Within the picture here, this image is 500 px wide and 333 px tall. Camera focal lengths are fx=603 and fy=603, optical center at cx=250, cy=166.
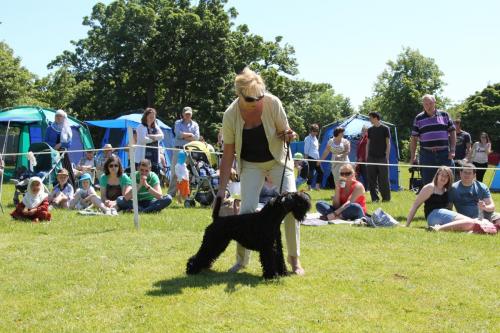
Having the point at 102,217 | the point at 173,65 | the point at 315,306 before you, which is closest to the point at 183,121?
the point at 102,217

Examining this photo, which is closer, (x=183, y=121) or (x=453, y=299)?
(x=453, y=299)

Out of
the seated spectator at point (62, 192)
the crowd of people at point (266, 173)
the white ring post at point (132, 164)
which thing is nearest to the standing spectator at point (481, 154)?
the crowd of people at point (266, 173)

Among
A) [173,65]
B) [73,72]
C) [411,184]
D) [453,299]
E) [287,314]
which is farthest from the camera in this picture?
[73,72]

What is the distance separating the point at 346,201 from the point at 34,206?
4050 mm

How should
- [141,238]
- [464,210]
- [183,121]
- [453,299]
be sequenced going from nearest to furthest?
[453,299] → [141,238] → [464,210] → [183,121]

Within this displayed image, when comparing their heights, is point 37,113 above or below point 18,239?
above

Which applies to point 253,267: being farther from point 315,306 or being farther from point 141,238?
point 141,238

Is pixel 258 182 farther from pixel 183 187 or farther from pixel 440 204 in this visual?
pixel 183 187

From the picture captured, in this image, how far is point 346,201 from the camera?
7.99m

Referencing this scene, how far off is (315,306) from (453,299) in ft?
3.07

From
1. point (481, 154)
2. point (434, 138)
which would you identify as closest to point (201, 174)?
point (434, 138)

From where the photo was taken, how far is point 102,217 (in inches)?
307

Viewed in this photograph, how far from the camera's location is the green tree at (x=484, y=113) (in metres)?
42.1

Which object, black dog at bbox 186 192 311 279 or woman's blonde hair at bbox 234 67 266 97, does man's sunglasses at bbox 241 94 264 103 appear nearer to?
woman's blonde hair at bbox 234 67 266 97
